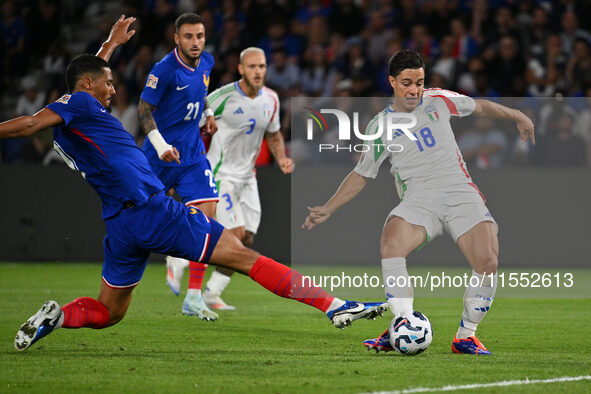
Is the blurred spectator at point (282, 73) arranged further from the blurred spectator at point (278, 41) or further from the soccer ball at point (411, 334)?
the soccer ball at point (411, 334)

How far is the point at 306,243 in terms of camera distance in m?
14.0

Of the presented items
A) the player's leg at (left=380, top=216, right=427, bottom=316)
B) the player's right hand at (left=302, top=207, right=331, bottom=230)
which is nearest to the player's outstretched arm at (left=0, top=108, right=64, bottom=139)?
the player's right hand at (left=302, top=207, right=331, bottom=230)

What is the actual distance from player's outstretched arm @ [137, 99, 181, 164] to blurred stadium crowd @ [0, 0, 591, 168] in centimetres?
595

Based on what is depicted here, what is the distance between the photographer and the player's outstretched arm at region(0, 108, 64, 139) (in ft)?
18.9

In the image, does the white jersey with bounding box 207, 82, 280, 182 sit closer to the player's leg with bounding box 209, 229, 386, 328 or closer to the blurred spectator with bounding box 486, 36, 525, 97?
the player's leg with bounding box 209, 229, 386, 328

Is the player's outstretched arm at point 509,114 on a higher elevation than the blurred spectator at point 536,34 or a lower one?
lower

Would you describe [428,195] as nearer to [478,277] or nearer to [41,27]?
[478,277]

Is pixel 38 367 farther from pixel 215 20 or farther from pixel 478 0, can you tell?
pixel 215 20

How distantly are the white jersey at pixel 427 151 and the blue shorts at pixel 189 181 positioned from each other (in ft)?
7.91

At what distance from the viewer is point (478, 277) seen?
22.0 feet

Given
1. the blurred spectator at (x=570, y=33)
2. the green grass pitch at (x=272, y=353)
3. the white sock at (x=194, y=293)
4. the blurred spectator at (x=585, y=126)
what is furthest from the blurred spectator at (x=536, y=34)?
the white sock at (x=194, y=293)

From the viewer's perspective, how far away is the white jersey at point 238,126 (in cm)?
1055

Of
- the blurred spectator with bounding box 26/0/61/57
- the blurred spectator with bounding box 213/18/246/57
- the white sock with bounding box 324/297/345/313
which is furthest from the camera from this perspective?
the blurred spectator with bounding box 26/0/61/57

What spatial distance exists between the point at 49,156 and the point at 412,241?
10176 mm
